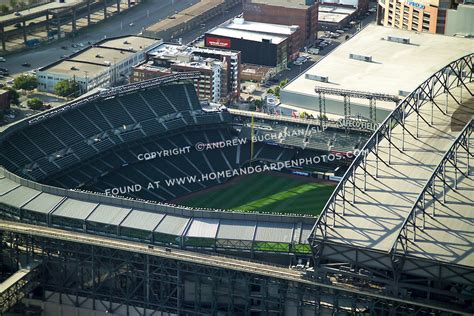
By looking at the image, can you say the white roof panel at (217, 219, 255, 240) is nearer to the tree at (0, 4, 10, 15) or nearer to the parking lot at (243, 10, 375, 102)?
the parking lot at (243, 10, 375, 102)

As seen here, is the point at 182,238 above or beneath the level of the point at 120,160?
above

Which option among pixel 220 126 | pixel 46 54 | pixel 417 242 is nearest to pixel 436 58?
pixel 220 126

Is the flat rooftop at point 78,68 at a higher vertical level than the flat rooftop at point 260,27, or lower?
higher

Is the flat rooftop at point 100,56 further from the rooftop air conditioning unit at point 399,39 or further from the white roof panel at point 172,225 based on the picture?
the white roof panel at point 172,225

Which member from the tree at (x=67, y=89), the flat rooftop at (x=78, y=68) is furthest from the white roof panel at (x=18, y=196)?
the flat rooftop at (x=78, y=68)

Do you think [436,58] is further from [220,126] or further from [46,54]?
[46,54]

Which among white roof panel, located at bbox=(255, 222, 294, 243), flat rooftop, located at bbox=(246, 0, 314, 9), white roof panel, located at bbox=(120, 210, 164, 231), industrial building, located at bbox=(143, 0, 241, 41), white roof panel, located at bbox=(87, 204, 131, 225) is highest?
white roof panel, located at bbox=(87, 204, 131, 225)

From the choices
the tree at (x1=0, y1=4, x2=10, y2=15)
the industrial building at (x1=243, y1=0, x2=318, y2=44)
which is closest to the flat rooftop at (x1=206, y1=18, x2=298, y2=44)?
the industrial building at (x1=243, y1=0, x2=318, y2=44)
